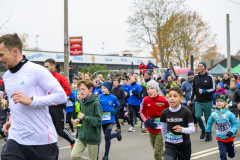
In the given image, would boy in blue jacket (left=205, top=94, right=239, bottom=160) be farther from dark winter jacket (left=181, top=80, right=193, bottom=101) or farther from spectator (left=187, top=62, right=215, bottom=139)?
dark winter jacket (left=181, top=80, right=193, bottom=101)

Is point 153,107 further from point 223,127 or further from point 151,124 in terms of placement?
point 223,127

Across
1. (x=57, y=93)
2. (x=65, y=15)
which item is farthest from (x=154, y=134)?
(x=65, y=15)

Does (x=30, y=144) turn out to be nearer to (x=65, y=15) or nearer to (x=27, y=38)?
(x=65, y=15)

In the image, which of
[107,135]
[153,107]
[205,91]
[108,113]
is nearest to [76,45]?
[205,91]

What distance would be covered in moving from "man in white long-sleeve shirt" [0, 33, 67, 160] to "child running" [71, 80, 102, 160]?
6.35 feet

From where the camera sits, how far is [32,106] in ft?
10.9

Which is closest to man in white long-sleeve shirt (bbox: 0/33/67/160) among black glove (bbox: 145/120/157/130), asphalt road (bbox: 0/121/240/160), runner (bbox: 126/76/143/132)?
black glove (bbox: 145/120/157/130)

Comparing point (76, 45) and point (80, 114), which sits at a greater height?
point (76, 45)

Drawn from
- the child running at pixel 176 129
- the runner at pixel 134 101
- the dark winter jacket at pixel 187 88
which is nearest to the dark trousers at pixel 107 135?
the child running at pixel 176 129

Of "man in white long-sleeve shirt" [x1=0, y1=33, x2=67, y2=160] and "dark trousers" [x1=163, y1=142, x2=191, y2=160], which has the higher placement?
"man in white long-sleeve shirt" [x1=0, y1=33, x2=67, y2=160]

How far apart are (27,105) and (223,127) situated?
433 cm

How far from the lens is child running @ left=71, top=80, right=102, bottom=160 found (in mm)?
5418

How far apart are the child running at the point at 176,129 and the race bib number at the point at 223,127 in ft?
5.18

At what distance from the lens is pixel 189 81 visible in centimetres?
1141
